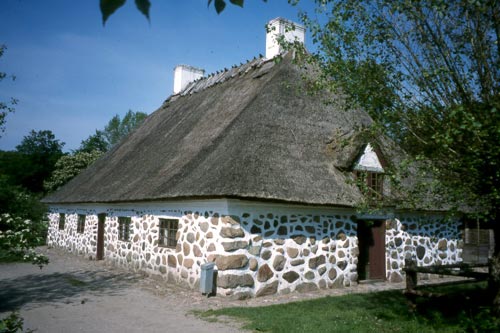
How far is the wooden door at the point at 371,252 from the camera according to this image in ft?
39.0

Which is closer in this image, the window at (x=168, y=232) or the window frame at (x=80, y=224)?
the window at (x=168, y=232)

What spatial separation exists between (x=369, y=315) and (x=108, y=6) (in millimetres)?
6905

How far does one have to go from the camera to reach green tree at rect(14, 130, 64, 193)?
3850 centimetres

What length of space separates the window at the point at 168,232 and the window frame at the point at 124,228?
86.0 inches

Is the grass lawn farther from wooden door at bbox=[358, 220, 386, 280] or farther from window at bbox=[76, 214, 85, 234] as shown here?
window at bbox=[76, 214, 85, 234]

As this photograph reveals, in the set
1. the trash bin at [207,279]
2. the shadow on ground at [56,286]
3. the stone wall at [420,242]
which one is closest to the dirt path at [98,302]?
the shadow on ground at [56,286]

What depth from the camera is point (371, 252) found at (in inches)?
469

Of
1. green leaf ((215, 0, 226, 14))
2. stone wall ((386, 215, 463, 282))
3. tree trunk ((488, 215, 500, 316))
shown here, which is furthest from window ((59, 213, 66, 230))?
green leaf ((215, 0, 226, 14))

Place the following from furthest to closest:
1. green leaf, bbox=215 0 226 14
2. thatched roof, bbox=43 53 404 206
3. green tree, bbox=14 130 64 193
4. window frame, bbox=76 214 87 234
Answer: green tree, bbox=14 130 64 193 < window frame, bbox=76 214 87 234 < thatched roof, bbox=43 53 404 206 < green leaf, bbox=215 0 226 14

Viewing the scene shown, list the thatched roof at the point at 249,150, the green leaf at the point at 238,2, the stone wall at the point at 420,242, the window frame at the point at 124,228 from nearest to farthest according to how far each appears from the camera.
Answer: the green leaf at the point at 238,2 → the thatched roof at the point at 249,150 → the stone wall at the point at 420,242 → the window frame at the point at 124,228

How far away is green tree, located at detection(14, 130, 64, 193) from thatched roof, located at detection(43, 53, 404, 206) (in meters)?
25.8

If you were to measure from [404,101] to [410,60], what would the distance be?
2.25 feet

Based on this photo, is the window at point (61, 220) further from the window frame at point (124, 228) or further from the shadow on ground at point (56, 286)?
the shadow on ground at point (56, 286)

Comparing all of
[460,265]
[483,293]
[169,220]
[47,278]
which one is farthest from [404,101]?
[47,278]
